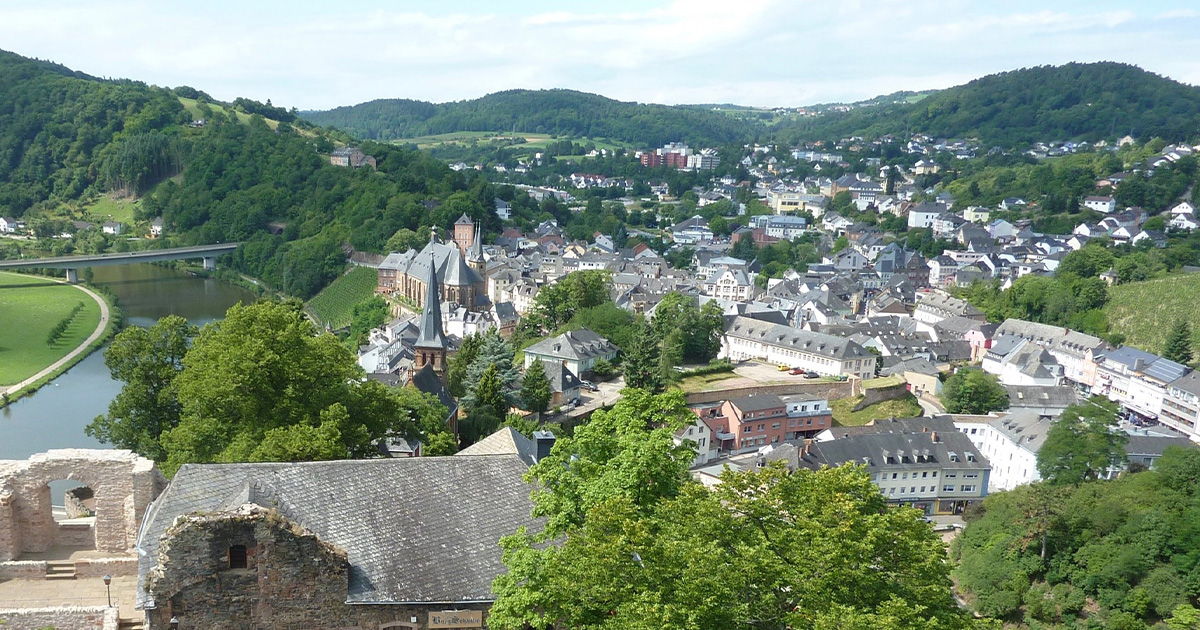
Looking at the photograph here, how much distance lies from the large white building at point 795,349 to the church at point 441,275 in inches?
824

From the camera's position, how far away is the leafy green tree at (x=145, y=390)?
85.4 feet

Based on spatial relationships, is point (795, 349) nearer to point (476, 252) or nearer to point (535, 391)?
point (535, 391)

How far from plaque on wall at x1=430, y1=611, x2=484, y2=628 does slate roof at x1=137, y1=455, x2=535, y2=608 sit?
19 centimetres

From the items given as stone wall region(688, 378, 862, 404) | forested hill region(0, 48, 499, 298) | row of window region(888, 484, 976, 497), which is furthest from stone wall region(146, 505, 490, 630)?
forested hill region(0, 48, 499, 298)

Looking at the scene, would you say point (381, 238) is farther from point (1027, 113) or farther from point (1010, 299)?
point (1027, 113)

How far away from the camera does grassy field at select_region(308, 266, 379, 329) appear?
8419 centimetres

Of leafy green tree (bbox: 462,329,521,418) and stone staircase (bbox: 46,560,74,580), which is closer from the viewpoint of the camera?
stone staircase (bbox: 46,560,74,580)

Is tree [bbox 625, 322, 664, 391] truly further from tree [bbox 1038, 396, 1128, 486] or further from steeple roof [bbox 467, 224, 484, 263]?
steeple roof [bbox 467, 224, 484, 263]

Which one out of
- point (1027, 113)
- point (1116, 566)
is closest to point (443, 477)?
point (1116, 566)

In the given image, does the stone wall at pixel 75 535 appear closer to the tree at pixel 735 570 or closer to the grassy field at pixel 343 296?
the tree at pixel 735 570

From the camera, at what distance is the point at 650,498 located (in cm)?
1367

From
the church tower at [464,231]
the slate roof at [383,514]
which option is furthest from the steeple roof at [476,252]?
the slate roof at [383,514]

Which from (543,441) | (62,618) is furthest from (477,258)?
(62,618)

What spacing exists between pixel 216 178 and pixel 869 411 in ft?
315
